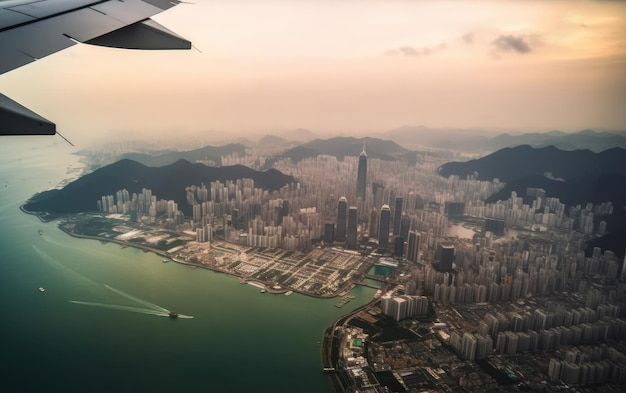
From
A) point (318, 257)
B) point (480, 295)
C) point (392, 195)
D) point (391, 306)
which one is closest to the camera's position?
point (391, 306)

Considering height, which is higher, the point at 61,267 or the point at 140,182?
the point at 140,182

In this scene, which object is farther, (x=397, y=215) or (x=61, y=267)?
(x=397, y=215)

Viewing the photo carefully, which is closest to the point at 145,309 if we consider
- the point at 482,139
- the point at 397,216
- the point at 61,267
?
the point at 61,267

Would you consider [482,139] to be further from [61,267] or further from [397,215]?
[61,267]

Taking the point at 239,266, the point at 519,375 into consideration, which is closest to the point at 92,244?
the point at 239,266

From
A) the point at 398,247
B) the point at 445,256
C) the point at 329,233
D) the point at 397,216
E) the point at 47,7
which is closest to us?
the point at 47,7

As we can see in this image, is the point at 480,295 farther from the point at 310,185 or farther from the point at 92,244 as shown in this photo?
the point at 92,244
